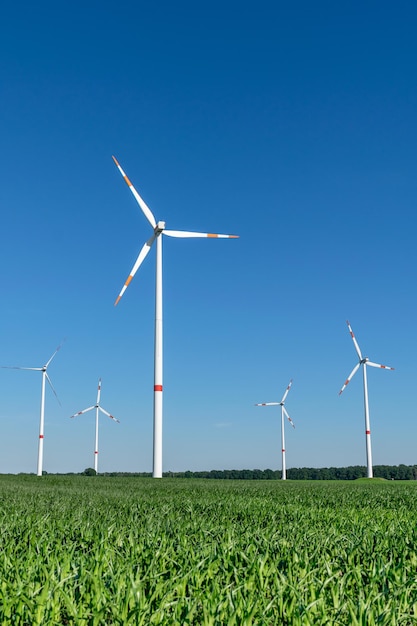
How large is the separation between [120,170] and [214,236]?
31.7 feet

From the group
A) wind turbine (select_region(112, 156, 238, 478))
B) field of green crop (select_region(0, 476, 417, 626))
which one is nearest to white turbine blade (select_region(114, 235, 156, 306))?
wind turbine (select_region(112, 156, 238, 478))

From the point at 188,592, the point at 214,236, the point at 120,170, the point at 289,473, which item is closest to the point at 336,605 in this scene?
the point at 188,592

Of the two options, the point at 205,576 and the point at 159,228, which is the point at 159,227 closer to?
the point at 159,228

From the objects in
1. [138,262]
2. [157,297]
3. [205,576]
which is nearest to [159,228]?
[138,262]

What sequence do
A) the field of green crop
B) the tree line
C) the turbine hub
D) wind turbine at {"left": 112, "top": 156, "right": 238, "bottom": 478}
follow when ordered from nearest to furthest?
1. the field of green crop
2. wind turbine at {"left": 112, "top": 156, "right": 238, "bottom": 478}
3. the turbine hub
4. the tree line

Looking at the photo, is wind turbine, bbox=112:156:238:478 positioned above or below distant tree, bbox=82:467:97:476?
above

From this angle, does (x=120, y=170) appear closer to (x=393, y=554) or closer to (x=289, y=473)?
(x=393, y=554)

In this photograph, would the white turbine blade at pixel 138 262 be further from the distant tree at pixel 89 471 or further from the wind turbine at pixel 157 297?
the distant tree at pixel 89 471

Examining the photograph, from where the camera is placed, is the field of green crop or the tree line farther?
the tree line

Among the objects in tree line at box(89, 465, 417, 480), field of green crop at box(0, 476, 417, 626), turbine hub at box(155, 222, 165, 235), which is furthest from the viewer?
tree line at box(89, 465, 417, 480)

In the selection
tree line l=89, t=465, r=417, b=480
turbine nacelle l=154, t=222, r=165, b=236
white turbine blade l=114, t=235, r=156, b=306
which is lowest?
tree line l=89, t=465, r=417, b=480

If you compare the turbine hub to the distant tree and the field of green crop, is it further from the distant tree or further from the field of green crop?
the distant tree

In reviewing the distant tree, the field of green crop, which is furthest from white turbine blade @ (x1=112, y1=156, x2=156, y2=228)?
the distant tree

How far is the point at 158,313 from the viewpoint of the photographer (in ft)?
131
